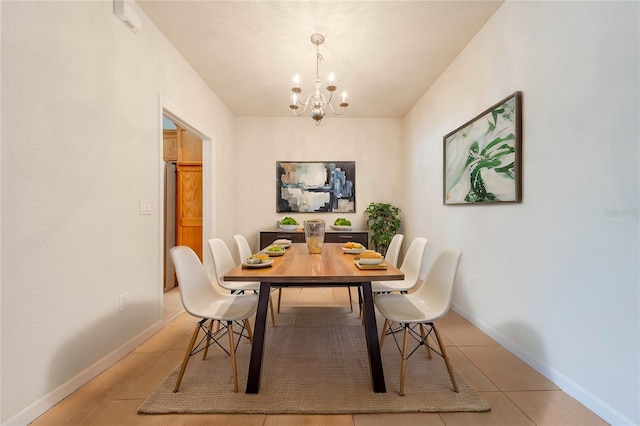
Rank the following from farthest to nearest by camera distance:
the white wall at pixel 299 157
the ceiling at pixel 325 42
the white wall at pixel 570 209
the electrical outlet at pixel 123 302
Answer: the white wall at pixel 299 157
the ceiling at pixel 325 42
the electrical outlet at pixel 123 302
the white wall at pixel 570 209

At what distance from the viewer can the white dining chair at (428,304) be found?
159 cm

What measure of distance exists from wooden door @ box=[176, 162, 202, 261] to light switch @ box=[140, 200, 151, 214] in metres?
1.66

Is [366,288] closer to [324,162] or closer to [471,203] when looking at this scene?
[471,203]

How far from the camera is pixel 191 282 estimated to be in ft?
5.77

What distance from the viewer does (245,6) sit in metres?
2.21

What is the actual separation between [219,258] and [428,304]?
168 cm

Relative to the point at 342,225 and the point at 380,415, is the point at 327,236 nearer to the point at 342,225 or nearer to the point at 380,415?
the point at 342,225

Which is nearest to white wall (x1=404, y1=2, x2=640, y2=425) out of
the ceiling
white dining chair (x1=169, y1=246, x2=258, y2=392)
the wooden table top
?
the ceiling

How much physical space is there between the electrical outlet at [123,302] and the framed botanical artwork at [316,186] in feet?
9.68

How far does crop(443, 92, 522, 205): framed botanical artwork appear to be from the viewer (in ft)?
6.72

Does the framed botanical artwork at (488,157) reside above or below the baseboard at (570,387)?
above

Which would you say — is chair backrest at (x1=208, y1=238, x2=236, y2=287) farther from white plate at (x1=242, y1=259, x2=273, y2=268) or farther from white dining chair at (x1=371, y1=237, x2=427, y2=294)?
white dining chair at (x1=371, y1=237, x2=427, y2=294)

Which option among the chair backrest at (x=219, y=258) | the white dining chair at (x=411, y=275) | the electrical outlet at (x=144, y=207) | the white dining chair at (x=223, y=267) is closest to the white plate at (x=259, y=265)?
the white dining chair at (x=223, y=267)

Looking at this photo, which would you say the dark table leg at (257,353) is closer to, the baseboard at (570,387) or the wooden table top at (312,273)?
the wooden table top at (312,273)
